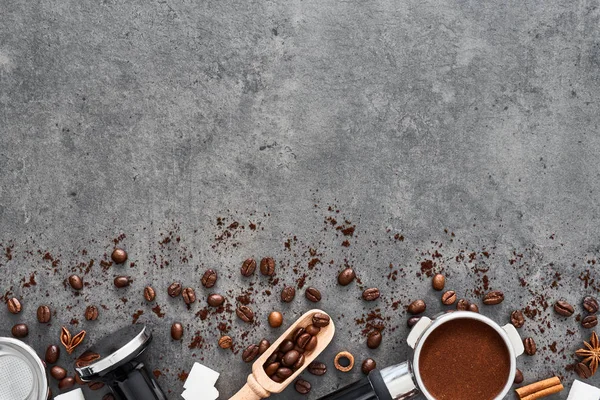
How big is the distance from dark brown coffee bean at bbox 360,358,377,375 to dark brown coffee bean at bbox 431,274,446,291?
0.28 meters

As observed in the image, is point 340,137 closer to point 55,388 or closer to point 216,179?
point 216,179

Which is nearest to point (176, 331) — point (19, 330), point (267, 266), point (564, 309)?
point (267, 266)

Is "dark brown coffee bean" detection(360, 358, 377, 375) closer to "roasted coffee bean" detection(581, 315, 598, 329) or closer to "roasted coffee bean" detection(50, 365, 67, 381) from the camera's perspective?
"roasted coffee bean" detection(581, 315, 598, 329)

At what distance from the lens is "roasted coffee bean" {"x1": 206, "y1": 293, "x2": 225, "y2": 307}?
67.6 inches

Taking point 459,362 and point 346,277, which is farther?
point 346,277

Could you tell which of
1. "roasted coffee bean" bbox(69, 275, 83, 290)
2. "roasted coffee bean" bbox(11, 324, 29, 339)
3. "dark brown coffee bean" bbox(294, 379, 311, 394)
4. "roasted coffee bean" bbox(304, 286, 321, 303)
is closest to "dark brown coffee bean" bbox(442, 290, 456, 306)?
"roasted coffee bean" bbox(304, 286, 321, 303)

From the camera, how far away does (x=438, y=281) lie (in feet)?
5.64

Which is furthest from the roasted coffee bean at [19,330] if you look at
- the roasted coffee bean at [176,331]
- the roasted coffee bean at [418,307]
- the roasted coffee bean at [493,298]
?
the roasted coffee bean at [493,298]

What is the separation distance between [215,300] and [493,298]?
79cm

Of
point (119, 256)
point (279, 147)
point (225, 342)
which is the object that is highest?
point (279, 147)

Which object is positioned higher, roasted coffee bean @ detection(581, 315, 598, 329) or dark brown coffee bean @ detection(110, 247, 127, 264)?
dark brown coffee bean @ detection(110, 247, 127, 264)

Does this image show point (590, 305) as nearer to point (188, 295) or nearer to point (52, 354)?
point (188, 295)

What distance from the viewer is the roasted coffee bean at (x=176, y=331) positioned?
171cm

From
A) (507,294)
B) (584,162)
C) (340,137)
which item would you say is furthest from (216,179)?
(584,162)
